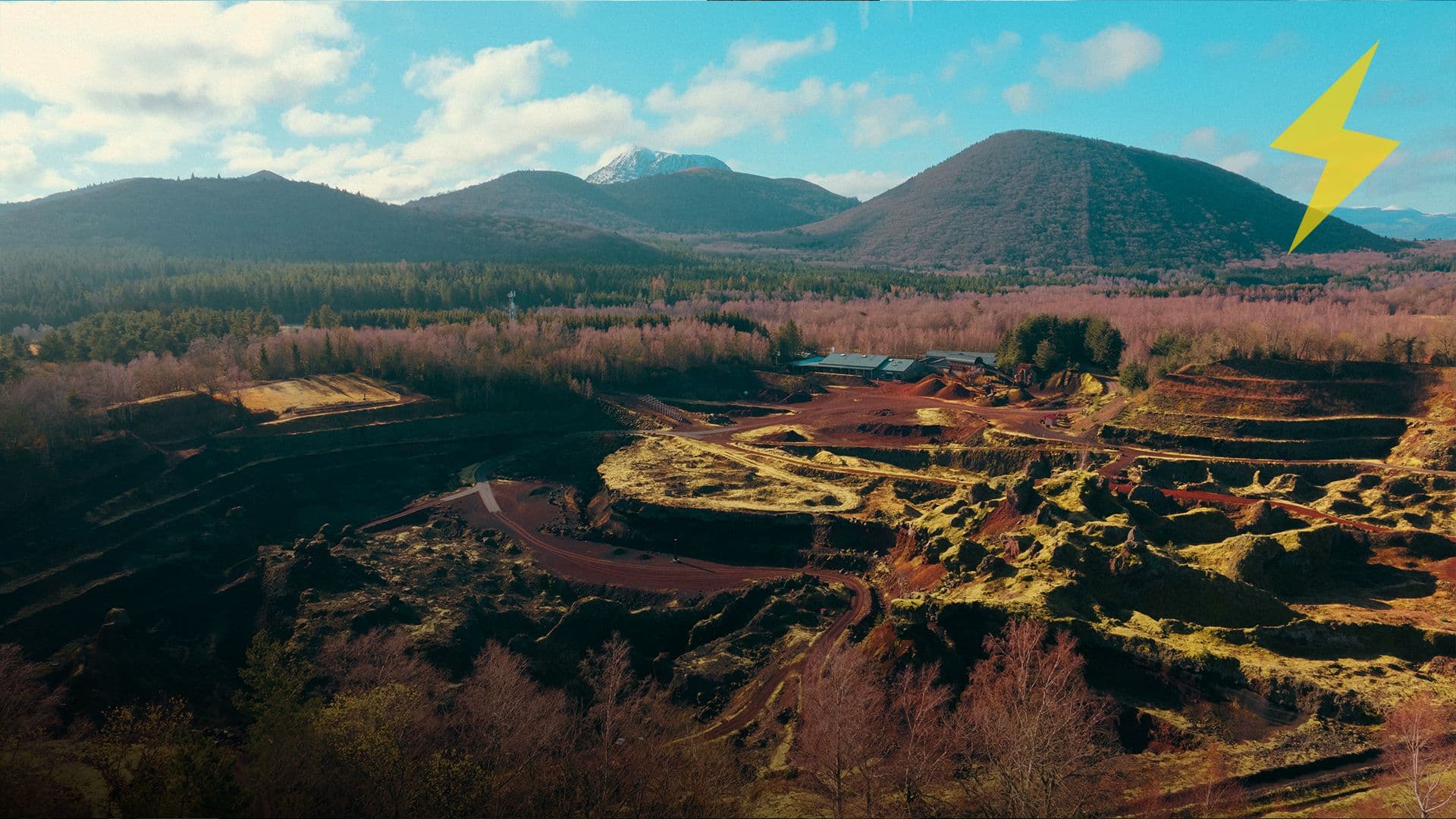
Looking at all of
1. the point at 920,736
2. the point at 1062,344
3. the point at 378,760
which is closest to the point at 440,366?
the point at 378,760

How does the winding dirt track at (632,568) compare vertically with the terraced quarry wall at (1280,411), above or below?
below

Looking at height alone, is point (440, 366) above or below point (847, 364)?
above

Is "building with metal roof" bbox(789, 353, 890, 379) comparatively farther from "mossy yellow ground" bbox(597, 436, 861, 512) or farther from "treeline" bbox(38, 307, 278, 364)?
"treeline" bbox(38, 307, 278, 364)

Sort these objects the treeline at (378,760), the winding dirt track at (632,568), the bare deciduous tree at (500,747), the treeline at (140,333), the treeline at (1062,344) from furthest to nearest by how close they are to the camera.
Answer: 1. the treeline at (1062,344)
2. the treeline at (140,333)
3. the winding dirt track at (632,568)
4. the bare deciduous tree at (500,747)
5. the treeline at (378,760)

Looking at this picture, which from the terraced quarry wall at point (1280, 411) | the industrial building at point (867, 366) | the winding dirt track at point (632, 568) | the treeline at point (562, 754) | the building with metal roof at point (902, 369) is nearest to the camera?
the treeline at point (562, 754)

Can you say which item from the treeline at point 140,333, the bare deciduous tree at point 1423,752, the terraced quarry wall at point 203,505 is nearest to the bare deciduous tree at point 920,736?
the bare deciduous tree at point 1423,752

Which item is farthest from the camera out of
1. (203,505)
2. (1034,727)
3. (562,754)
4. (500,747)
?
(203,505)

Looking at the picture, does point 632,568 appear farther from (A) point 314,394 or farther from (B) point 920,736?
(A) point 314,394

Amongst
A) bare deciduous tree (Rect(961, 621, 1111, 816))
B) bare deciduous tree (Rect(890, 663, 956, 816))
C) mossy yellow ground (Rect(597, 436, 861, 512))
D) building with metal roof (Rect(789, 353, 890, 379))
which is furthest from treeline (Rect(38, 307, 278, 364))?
bare deciduous tree (Rect(961, 621, 1111, 816))

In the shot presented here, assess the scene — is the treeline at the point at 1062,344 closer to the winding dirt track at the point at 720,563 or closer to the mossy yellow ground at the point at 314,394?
the winding dirt track at the point at 720,563

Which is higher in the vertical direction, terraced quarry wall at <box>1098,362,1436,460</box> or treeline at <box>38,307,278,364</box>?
treeline at <box>38,307,278,364</box>

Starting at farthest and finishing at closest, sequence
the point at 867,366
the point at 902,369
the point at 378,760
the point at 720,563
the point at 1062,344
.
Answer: the point at 867,366, the point at 902,369, the point at 1062,344, the point at 720,563, the point at 378,760

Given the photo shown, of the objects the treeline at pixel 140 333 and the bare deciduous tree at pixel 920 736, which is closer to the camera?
the bare deciduous tree at pixel 920 736
